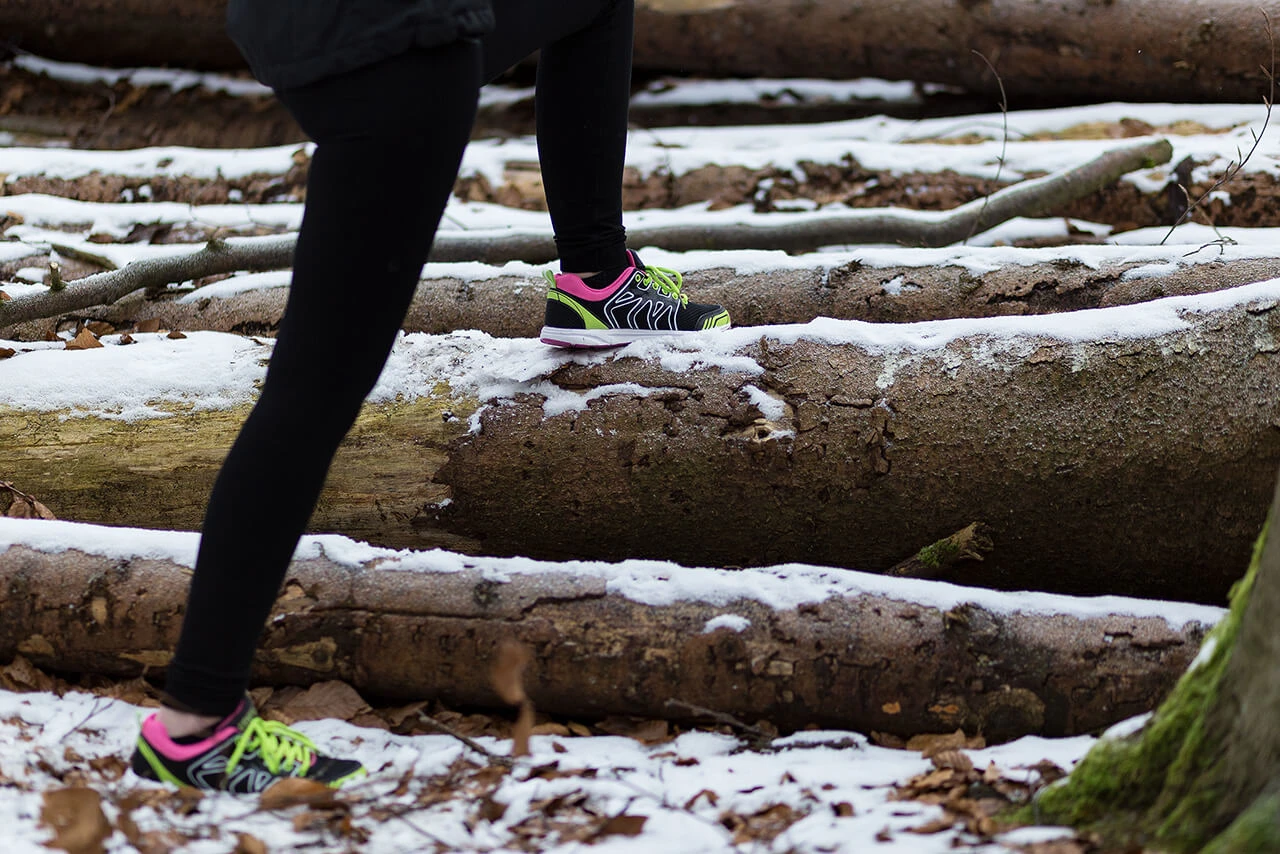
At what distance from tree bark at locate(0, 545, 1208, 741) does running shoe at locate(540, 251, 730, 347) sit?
0.60 metres

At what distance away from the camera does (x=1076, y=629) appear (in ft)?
7.29

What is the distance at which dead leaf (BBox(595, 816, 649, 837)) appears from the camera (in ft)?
5.68

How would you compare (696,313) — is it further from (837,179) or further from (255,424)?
(837,179)

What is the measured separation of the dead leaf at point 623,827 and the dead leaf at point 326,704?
792mm

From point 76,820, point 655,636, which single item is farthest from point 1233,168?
point 76,820

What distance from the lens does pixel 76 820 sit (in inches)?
65.0

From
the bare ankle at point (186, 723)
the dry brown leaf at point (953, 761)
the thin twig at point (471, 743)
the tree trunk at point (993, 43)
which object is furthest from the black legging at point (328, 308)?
the tree trunk at point (993, 43)

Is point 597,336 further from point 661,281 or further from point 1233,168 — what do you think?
point 1233,168

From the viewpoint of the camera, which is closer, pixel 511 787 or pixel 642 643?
pixel 511 787

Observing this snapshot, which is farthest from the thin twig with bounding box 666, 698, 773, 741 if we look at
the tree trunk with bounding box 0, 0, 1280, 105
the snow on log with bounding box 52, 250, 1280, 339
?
the tree trunk with bounding box 0, 0, 1280, 105

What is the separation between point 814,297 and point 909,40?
3.35 m

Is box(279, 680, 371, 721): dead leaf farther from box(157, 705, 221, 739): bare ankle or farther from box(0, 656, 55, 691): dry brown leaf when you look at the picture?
box(0, 656, 55, 691): dry brown leaf

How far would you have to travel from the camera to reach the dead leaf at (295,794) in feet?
5.89

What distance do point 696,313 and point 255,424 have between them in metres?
1.30
